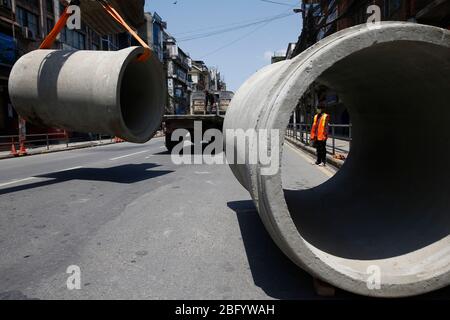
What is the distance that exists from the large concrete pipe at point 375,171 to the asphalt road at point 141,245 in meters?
0.40

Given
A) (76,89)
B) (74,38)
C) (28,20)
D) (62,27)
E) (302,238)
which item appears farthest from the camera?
(74,38)

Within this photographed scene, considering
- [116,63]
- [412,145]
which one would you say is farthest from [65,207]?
[412,145]

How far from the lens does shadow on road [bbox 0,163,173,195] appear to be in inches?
330

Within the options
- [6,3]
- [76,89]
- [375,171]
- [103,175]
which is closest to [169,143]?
[103,175]

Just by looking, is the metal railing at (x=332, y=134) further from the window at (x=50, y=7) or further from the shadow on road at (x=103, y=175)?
the window at (x=50, y=7)

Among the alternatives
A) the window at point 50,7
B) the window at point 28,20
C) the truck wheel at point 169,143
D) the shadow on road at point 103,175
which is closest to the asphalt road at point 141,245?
the shadow on road at point 103,175

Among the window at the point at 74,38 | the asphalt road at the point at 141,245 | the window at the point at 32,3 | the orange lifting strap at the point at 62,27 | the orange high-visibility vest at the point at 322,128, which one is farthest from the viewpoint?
the window at the point at 74,38

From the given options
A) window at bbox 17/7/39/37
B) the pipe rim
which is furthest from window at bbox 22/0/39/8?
the pipe rim

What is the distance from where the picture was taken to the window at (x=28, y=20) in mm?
27203

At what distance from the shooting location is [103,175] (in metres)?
9.58

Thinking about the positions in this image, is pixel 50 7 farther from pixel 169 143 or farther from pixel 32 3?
pixel 169 143

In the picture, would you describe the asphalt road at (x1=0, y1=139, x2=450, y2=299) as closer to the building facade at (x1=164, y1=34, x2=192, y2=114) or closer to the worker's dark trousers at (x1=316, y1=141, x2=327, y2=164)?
the worker's dark trousers at (x1=316, y1=141, x2=327, y2=164)

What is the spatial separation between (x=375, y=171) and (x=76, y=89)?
580 cm
